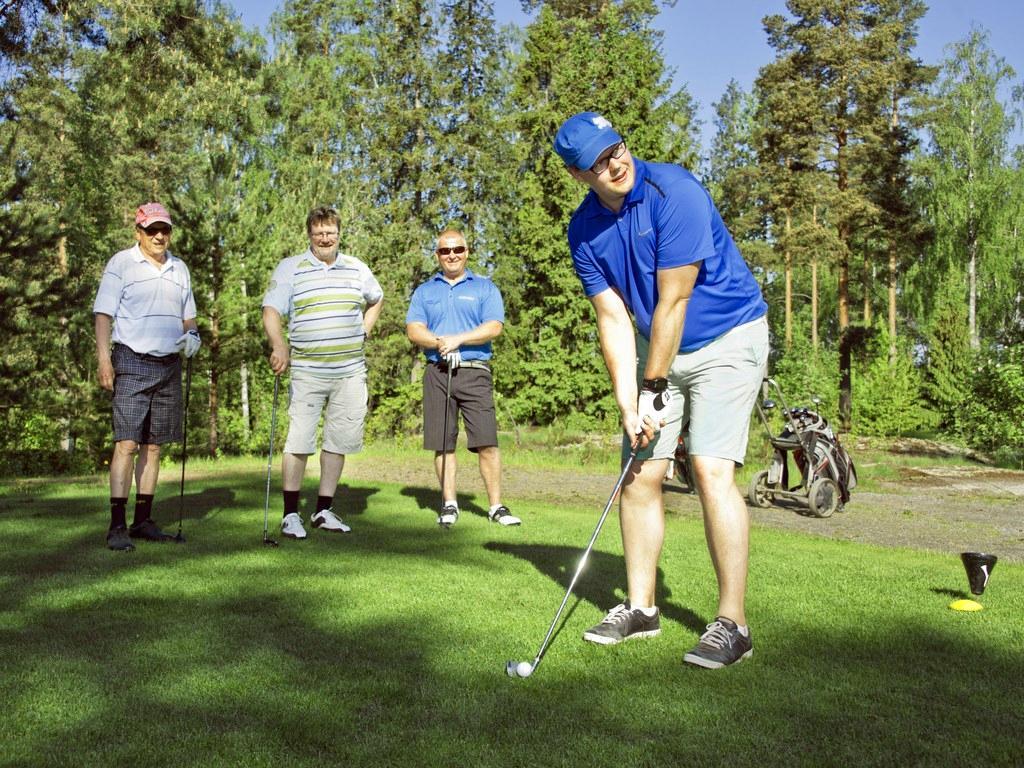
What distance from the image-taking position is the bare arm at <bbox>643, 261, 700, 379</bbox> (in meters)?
3.35

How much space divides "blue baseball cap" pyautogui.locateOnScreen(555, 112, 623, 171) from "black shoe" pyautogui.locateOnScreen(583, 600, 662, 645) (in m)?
1.61

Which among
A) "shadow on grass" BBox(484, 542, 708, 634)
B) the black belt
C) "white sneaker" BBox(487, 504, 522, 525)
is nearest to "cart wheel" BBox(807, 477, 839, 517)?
"white sneaker" BBox(487, 504, 522, 525)

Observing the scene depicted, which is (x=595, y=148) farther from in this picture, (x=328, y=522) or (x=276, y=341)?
(x=328, y=522)

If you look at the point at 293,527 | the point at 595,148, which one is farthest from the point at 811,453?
the point at 595,148

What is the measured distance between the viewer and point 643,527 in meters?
3.70

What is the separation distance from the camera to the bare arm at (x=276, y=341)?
18.8 ft

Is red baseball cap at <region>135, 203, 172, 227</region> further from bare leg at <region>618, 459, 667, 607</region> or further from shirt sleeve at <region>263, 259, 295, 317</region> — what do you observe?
bare leg at <region>618, 459, 667, 607</region>

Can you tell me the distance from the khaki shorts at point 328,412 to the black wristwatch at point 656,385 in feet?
9.44

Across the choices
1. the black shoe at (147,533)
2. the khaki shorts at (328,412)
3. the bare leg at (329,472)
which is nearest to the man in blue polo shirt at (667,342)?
the khaki shorts at (328,412)

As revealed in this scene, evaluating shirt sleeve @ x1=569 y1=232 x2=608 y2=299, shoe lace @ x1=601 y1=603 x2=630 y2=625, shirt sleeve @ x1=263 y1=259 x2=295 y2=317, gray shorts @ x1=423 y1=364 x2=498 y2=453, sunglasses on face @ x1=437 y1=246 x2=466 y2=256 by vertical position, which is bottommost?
shoe lace @ x1=601 y1=603 x2=630 y2=625

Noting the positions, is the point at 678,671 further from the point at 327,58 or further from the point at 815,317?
the point at 815,317

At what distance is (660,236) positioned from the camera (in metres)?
3.38

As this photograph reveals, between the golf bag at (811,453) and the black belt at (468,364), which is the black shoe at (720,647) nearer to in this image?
the black belt at (468,364)

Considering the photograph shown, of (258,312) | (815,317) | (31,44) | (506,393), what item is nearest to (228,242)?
(258,312)
